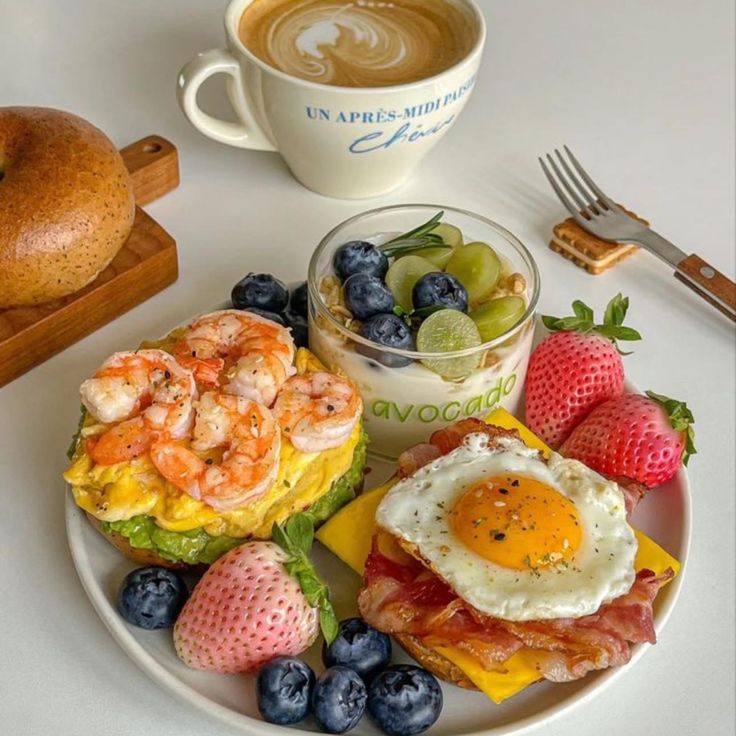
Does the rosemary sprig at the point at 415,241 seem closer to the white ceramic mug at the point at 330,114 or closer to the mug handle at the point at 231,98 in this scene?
the white ceramic mug at the point at 330,114

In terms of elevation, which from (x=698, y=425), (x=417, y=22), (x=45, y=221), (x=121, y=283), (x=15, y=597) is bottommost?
(x=15, y=597)

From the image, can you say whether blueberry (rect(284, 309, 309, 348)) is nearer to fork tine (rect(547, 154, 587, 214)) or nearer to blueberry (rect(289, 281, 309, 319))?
blueberry (rect(289, 281, 309, 319))

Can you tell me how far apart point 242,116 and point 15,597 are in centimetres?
115

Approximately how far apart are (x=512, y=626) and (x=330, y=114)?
113 centimetres

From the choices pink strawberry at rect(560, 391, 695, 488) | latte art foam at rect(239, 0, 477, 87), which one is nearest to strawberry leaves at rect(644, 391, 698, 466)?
pink strawberry at rect(560, 391, 695, 488)

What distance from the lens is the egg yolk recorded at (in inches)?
64.2

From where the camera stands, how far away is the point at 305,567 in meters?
1.60

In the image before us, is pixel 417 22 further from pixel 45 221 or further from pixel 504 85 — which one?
pixel 45 221

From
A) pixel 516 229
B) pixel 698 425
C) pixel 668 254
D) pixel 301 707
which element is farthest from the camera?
pixel 516 229

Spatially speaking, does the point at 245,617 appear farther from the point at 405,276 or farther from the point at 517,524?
the point at 405,276

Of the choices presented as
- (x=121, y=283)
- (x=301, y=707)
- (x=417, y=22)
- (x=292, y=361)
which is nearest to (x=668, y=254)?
(x=417, y=22)

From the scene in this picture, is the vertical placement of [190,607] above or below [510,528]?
below

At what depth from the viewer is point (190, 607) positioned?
63.4 inches

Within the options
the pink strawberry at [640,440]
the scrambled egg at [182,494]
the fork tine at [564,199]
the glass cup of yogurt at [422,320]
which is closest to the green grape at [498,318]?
the glass cup of yogurt at [422,320]
